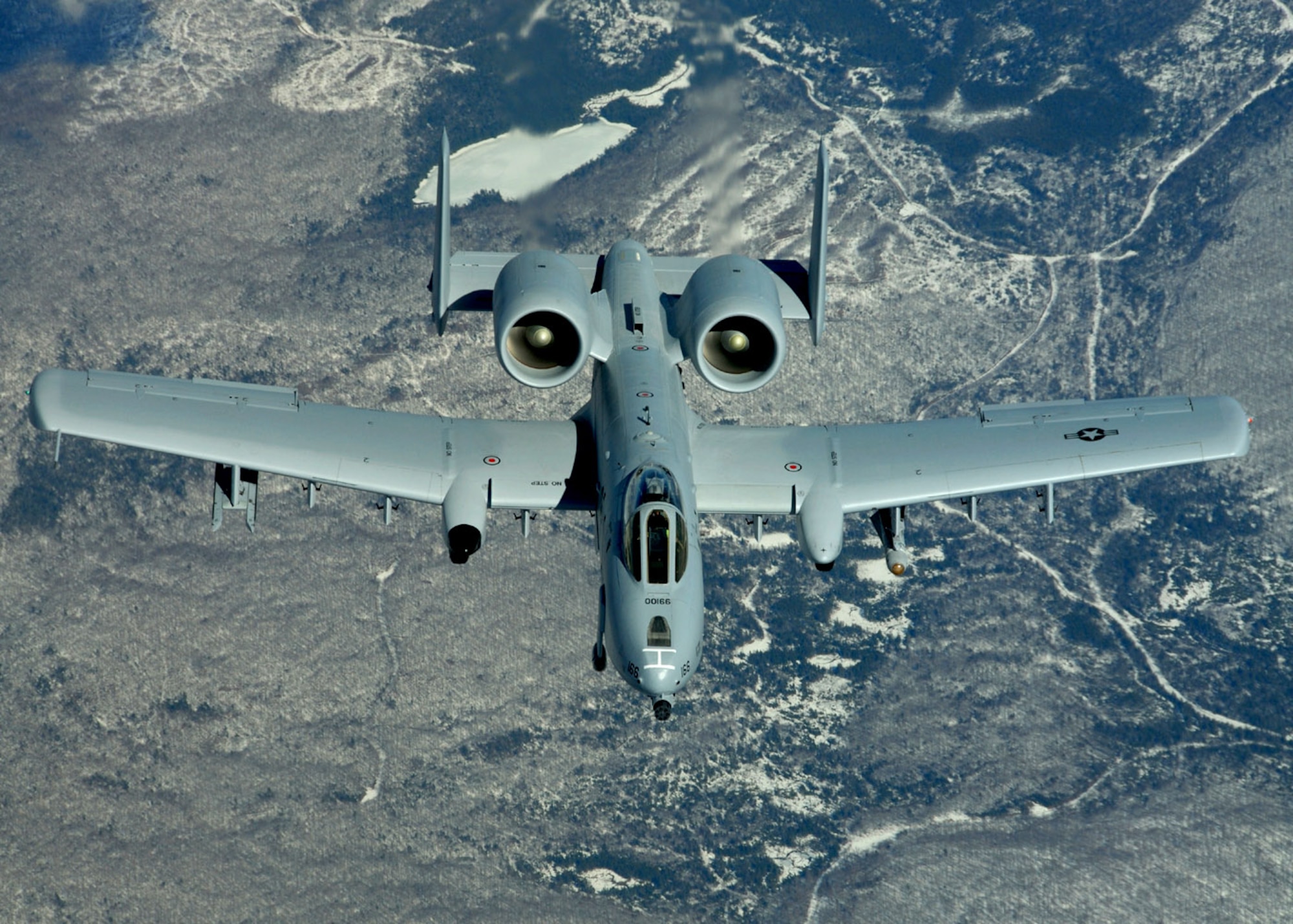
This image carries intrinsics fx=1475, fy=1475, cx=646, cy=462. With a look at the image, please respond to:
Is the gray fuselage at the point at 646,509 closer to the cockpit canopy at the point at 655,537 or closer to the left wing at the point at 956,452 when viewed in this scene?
the cockpit canopy at the point at 655,537

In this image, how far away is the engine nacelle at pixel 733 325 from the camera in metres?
41.5

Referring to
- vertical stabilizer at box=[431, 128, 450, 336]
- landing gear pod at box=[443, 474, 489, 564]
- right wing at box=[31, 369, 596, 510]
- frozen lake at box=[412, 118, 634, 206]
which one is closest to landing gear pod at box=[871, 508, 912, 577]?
right wing at box=[31, 369, 596, 510]

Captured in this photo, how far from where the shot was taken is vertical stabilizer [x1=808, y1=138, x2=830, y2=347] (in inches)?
1788

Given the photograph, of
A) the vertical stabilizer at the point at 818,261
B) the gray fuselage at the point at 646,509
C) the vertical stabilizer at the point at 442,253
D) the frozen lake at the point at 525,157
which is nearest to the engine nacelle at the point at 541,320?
the gray fuselage at the point at 646,509

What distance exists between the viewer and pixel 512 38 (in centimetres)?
7688

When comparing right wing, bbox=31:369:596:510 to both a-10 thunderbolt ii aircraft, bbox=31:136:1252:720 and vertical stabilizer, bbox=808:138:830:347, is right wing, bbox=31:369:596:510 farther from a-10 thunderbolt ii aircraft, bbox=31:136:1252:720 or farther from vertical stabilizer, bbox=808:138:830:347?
vertical stabilizer, bbox=808:138:830:347

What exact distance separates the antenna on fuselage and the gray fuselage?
202 inches

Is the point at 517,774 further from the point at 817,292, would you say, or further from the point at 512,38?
the point at 512,38

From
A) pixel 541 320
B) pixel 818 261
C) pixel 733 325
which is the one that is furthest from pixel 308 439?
pixel 818 261

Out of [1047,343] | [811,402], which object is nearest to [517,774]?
[811,402]

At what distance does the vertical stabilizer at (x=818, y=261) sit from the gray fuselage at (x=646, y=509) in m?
4.70

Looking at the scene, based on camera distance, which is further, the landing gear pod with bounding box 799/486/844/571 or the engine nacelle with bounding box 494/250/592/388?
the landing gear pod with bounding box 799/486/844/571

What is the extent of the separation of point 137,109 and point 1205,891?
7407 centimetres

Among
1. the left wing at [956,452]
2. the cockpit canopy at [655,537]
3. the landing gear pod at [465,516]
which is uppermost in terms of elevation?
the left wing at [956,452]
